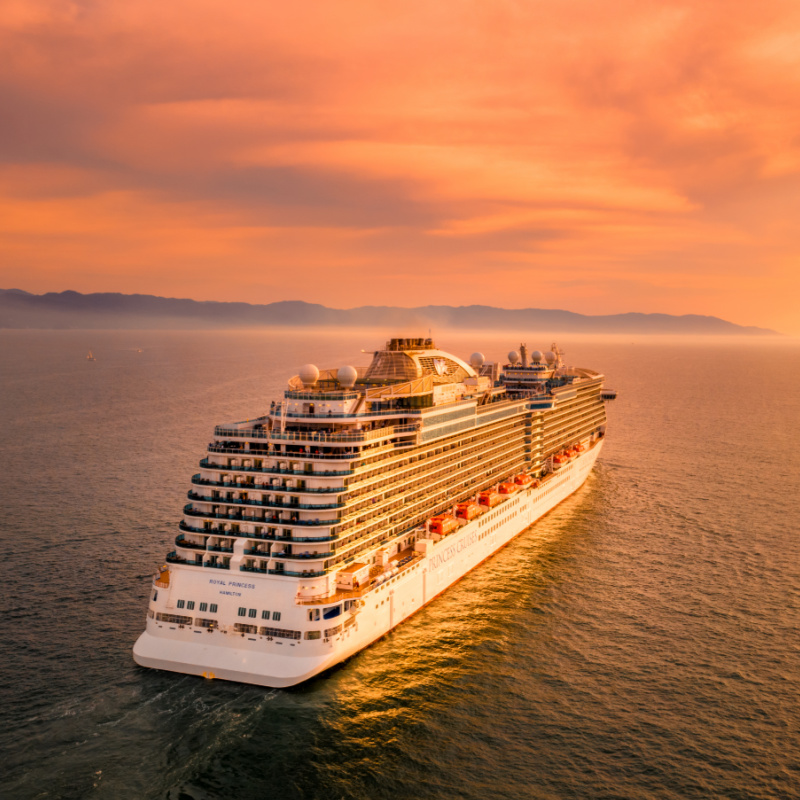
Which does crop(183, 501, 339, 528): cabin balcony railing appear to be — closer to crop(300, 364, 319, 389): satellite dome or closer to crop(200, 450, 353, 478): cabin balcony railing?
crop(200, 450, 353, 478): cabin balcony railing

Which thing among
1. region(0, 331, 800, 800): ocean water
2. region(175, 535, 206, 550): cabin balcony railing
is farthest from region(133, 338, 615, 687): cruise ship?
region(0, 331, 800, 800): ocean water

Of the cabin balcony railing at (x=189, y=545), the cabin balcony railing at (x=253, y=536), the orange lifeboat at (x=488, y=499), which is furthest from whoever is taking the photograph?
the orange lifeboat at (x=488, y=499)

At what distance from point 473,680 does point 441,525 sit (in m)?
14.7

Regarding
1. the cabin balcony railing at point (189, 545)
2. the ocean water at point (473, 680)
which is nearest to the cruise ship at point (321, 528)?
the cabin balcony railing at point (189, 545)

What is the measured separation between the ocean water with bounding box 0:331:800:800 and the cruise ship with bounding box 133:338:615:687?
2135 mm

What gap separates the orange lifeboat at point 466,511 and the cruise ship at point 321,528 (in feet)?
0.42

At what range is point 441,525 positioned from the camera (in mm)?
56438

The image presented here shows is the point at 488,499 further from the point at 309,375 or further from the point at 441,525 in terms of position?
the point at 309,375

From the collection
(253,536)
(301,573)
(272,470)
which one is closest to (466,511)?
(272,470)

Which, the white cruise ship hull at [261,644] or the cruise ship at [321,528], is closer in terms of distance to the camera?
the white cruise ship hull at [261,644]

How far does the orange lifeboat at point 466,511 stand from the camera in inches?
2426

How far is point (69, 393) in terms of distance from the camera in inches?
6673

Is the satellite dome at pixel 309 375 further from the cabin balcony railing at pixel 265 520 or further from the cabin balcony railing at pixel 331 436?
the cabin balcony railing at pixel 265 520

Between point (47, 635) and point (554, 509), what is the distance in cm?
5576
